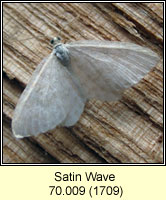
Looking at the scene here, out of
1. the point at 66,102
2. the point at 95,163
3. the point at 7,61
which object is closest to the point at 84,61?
the point at 66,102

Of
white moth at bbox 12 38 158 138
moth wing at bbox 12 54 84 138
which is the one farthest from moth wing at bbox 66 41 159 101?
moth wing at bbox 12 54 84 138

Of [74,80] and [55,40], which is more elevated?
[55,40]

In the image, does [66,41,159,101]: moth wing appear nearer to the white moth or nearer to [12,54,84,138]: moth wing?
the white moth

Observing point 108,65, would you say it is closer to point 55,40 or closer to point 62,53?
point 62,53

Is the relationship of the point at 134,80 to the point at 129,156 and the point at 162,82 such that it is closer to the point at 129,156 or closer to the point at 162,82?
the point at 162,82

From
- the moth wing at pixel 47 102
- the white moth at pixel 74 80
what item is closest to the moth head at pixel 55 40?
the white moth at pixel 74 80

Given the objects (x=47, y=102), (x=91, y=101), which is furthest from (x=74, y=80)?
(x=47, y=102)
